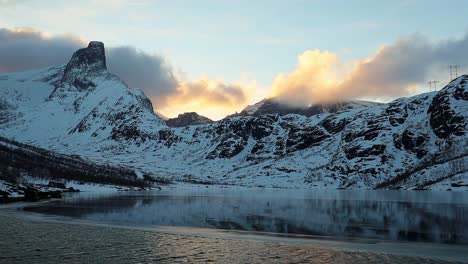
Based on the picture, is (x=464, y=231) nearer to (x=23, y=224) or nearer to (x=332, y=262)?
(x=332, y=262)

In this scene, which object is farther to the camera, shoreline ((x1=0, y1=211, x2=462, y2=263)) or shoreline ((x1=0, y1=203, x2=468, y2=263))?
shoreline ((x1=0, y1=203, x2=468, y2=263))

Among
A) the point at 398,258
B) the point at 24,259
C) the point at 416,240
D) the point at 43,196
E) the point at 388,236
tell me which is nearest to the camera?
the point at 24,259

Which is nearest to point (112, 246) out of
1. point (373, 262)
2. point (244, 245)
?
point (244, 245)

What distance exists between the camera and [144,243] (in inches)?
1884

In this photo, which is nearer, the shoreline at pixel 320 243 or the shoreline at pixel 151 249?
the shoreline at pixel 151 249

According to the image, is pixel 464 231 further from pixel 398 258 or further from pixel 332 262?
pixel 332 262

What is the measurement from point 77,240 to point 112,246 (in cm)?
538

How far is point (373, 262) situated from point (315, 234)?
20.7m

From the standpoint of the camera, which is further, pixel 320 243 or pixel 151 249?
pixel 320 243

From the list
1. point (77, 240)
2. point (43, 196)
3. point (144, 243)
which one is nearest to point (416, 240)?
point (144, 243)

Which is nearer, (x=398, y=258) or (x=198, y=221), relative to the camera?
(x=398, y=258)

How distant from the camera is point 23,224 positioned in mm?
62031

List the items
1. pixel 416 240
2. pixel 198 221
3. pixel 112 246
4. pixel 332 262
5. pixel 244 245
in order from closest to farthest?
pixel 332 262 < pixel 112 246 < pixel 244 245 < pixel 416 240 < pixel 198 221

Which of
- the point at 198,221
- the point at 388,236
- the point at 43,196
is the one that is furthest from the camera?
the point at 43,196
